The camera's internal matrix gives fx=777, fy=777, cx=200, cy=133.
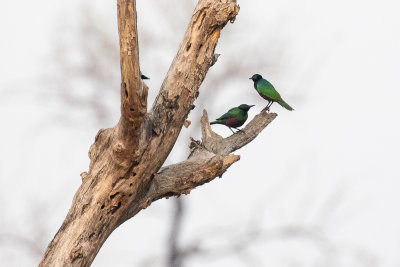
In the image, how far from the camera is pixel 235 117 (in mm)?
6762

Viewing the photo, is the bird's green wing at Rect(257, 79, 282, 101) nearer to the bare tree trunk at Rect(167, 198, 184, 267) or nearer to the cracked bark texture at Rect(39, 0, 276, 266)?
the cracked bark texture at Rect(39, 0, 276, 266)

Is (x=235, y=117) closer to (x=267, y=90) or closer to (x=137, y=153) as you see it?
(x=267, y=90)

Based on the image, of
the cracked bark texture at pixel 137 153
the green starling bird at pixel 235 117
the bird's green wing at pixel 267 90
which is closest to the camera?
the cracked bark texture at pixel 137 153

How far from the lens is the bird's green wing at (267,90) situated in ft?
22.8

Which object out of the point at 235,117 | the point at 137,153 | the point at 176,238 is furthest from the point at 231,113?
the point at 176,238

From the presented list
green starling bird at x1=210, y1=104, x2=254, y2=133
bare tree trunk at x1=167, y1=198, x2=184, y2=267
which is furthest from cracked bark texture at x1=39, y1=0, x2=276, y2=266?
bare tree trunk at x1=167, y1=198, x2=184, y2=267

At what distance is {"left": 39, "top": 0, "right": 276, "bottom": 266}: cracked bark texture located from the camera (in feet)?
16.0

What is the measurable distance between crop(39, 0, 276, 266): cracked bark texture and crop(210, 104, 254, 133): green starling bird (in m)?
0.77

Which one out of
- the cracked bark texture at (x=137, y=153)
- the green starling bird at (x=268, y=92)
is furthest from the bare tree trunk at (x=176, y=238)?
the cracked bark texture at (x=137, y=153)

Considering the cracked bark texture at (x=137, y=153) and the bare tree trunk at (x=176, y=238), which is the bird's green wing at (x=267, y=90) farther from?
the bare tree trunk at (x=176, y=238)

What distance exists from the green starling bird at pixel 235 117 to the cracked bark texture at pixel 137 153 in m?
0.77

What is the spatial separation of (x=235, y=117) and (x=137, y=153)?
1.73 meters

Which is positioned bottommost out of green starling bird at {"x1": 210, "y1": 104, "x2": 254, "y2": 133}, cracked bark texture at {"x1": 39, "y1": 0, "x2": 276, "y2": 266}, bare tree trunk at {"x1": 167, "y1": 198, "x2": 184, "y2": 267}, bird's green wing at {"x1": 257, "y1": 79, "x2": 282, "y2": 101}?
cracked bark texture at {"x1": 39, "y1": 0, "x2": 276, "y2": 266}

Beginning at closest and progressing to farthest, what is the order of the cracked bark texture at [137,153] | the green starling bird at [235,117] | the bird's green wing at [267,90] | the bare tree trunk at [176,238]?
the cracked bark texture at [137,153]
the green starling bird at [235,117]
the bird's green wing at [267,90]
the bare tree trunk at [176,238]
